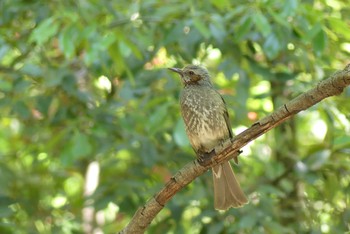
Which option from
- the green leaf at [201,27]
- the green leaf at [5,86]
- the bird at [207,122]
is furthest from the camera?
the green leaf at [5,86]

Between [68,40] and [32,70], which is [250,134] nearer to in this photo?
[68,40]

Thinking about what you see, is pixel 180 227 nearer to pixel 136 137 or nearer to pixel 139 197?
pixel 139 197

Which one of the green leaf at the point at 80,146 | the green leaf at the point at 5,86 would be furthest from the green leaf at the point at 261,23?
the green leaf at the point at 5,86

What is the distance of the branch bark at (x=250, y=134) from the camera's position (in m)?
2.99

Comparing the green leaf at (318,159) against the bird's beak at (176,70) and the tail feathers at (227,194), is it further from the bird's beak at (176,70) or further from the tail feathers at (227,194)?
the bird's beak at (176,70)

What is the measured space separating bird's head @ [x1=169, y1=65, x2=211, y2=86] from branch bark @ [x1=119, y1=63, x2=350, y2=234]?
136 cm

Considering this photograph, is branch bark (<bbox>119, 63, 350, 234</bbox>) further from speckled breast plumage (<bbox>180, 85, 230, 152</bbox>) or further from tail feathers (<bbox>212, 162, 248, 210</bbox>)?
speckled breast plumage (<bbox>180, 85, 230, 152</bbox>)

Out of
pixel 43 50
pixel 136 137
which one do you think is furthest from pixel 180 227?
pixel 43 50

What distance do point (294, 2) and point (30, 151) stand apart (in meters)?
2.61

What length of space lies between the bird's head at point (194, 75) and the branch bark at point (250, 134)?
1.36 metres

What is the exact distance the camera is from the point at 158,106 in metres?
4.79

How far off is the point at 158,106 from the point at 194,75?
33 centimetres

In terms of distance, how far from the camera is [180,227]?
4.87 m

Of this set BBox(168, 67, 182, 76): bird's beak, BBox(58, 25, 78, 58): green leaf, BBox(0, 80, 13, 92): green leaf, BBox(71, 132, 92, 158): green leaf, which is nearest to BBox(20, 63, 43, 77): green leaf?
BBox(0, 80, 13, 92): green leaf
